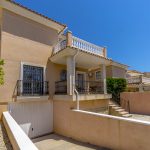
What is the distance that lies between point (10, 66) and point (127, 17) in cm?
1166

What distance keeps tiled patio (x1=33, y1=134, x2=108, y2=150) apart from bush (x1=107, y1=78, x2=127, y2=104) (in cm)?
924

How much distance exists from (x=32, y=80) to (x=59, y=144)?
5431 millimetres

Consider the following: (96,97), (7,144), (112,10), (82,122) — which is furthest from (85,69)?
(7,144)

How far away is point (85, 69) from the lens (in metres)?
17.2

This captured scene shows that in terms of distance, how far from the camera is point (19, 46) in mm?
11477

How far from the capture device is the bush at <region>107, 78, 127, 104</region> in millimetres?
17922

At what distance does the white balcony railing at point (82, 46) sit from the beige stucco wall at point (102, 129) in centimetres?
472

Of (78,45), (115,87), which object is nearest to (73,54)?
(78,45)

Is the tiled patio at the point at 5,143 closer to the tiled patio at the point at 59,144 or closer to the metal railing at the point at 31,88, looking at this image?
the tiled patio at the point at 59,144

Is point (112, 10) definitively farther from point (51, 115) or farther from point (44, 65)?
point (51, 115)

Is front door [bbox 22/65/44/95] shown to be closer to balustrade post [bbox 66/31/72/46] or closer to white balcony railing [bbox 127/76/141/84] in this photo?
balustrade post [bbox 66/31/72/46]

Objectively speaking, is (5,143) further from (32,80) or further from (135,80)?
(135,80)

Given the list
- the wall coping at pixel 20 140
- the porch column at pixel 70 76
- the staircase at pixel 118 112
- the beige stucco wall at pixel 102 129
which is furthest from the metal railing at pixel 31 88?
the staircase at pixel 118 112

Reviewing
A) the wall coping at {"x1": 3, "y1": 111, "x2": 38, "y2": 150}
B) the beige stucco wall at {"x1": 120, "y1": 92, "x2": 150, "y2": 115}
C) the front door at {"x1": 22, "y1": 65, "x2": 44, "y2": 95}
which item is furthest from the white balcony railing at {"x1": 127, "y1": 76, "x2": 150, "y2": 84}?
the wall coping at {"x1": 3, "y1": 111, "x2": 38, "y2": 150}
